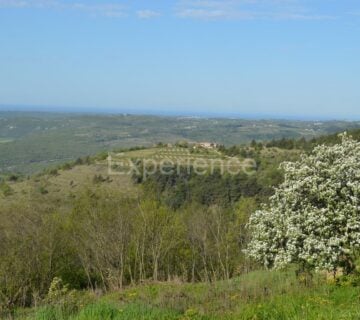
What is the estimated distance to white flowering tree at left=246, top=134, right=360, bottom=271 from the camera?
13.9 meters

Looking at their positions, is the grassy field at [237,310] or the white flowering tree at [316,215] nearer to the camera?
the grassy field at [237,310]

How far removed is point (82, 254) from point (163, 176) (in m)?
59.4

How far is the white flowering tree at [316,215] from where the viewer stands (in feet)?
45.5

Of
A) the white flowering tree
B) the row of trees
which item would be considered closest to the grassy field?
the white flowering tree

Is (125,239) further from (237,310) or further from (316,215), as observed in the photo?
(237,310)

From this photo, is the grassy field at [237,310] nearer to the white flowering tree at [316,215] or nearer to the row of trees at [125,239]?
the white flowering tree at [316,215]

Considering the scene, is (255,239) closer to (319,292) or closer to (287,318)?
(319,292)

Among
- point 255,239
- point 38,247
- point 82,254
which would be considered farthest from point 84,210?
point 255,239

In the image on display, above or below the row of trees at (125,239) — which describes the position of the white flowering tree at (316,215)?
above

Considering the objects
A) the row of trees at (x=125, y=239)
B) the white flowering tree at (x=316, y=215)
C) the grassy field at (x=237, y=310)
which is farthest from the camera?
the row of trees at (x=125, y=239)

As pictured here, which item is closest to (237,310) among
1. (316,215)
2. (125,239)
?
(316,215)

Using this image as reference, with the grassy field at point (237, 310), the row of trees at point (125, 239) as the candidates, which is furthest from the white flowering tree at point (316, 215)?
the row of trees at point (125, 239)

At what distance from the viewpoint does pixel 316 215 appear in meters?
14.1

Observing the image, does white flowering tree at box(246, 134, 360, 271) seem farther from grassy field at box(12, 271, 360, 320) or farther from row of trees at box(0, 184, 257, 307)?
row of trees at box(0, 184, 257, 307)
